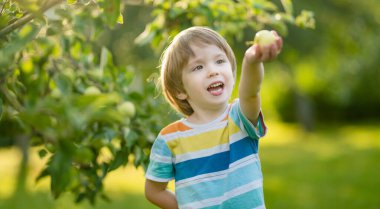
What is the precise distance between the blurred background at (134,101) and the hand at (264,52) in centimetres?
36

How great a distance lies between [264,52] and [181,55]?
48 centimetres

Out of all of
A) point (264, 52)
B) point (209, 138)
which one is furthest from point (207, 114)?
point (264, 52)

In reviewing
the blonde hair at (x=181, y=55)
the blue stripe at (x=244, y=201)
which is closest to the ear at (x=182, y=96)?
the blonde hair at (x=181, y=55)

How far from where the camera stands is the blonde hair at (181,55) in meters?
1.98

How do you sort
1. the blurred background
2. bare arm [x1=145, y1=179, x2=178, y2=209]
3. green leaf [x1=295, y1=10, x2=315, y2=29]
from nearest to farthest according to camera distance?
the blurred background < bare arm [x1=145, y1=179, x2=178, y2=209] < green leaf [x1=295, y1=10, x2=315, y2=29]

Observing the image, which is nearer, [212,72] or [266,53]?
[266,53]

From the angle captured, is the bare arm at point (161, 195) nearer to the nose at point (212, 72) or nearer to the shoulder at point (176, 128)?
the shoulder at point (176, 128)

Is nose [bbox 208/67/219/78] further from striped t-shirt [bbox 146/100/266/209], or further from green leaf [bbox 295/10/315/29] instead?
green leaf [bbox 295/10/315/29]

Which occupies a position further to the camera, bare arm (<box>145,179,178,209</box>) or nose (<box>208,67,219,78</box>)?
bare arm (<box>145,179,178,209</box>)

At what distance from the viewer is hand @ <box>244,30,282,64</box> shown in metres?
1.54

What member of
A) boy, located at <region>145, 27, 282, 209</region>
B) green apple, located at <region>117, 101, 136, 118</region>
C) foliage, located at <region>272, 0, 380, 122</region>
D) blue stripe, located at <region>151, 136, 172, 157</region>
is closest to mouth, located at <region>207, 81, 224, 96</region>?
boy, located at <region>145, 27, 282, 209</region>

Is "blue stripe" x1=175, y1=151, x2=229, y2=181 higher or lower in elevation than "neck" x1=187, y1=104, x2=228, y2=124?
lower

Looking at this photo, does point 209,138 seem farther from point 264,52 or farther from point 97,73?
point 97,73

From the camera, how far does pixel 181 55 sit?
6.51 feet
